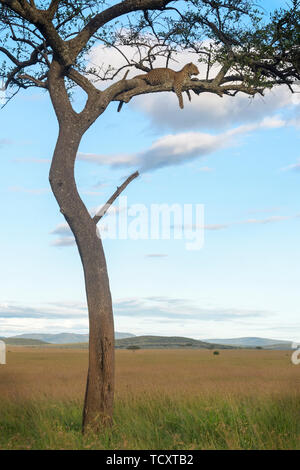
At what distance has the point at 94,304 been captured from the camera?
37.8 ft

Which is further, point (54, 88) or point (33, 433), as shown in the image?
point (54, 88)

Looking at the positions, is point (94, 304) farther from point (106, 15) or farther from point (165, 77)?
point (106, 15)

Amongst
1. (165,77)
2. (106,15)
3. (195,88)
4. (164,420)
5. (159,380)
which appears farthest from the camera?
(159,380)

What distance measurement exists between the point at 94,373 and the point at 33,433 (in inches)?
62.6

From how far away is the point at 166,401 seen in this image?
13.1 metres

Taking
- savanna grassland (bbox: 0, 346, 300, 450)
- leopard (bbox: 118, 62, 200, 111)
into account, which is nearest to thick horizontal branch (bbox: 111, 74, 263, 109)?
leopard (bbox: 118, 62, 200, 111)

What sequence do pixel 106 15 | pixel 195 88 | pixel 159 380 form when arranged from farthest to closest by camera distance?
pixel 159 380, pixel 195 88, pixel 106 15

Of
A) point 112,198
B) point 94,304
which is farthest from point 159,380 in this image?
point 94,304

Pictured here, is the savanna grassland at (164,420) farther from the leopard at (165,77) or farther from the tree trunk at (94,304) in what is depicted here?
the leopard at (165,77)

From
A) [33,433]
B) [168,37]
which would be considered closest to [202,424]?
[33,433]

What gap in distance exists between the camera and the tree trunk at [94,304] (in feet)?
37.3

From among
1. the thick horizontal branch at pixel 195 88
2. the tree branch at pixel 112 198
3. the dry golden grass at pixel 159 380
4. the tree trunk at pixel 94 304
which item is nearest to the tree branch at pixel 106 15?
the thick horizontal branch at pixel 195 88
